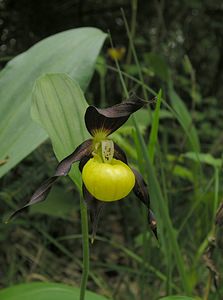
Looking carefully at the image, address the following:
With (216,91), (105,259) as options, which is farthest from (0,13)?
(216,91)

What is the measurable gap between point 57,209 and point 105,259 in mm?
401

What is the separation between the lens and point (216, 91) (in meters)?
3.13

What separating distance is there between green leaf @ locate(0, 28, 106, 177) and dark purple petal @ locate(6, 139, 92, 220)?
0.23 meters

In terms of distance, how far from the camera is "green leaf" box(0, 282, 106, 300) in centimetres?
84

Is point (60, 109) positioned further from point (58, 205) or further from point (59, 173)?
point (58, 205)

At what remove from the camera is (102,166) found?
28.1 inches

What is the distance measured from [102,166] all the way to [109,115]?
80 millimetres

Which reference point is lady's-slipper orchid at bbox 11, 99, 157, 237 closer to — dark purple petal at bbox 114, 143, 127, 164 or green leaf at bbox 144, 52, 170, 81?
dark purple petal at bbox 114, 143, 127, 164

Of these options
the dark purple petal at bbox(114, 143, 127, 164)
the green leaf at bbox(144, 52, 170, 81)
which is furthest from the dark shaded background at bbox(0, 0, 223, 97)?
the dark purple petal at bbox(114, 143, 127, 164)

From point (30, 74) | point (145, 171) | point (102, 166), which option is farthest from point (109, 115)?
point (145, 171)

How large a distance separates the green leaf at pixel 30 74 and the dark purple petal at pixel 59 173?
23 cm

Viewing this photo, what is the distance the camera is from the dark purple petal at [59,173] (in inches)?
27.5

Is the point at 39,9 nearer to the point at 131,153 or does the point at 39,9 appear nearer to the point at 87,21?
the point at 87,21

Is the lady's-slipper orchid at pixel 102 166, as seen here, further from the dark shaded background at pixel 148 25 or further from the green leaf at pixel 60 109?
the dark shaded background at pixel 148 25
